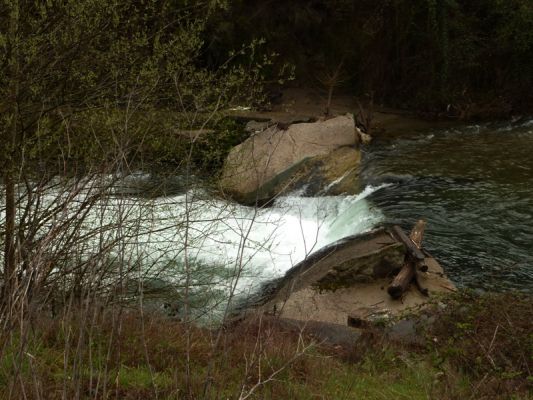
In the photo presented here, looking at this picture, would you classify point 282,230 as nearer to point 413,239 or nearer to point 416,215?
point 416,215

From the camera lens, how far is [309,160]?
12477mm

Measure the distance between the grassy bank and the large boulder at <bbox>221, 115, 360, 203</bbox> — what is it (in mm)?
5431

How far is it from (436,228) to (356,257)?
2.18 metres

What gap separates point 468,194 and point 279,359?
748 cm

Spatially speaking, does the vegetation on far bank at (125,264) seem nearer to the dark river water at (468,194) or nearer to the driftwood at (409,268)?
the driftwood at (409,268)

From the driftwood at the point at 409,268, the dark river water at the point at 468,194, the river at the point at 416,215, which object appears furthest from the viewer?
the dark river water at the point at 468,194

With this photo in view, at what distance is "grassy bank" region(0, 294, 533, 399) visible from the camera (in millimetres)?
3807

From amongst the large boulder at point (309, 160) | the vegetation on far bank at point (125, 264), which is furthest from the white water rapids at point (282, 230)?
the vegetation on far bank at point (125, 264)

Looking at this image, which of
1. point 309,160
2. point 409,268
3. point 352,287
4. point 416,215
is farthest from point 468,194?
point 352,287

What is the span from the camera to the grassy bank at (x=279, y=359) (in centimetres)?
381

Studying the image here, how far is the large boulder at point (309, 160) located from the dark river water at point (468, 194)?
407 millimetres

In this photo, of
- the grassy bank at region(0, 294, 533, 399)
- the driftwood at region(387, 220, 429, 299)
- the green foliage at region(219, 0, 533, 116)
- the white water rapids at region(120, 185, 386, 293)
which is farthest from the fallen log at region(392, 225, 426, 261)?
the green foliage at region(219, 0, 533, 116)

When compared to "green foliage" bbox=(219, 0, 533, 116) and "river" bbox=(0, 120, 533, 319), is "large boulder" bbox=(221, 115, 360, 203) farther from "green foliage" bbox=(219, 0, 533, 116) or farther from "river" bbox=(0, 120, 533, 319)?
"green foliage" bbox=(219, 0, 533, 116)

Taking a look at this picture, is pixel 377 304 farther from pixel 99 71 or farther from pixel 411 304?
pixel 99 71
